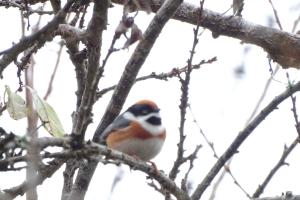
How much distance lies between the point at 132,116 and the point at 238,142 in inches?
55.6

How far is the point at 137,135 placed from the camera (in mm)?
3621

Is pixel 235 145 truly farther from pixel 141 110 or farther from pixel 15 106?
pixel 141 110

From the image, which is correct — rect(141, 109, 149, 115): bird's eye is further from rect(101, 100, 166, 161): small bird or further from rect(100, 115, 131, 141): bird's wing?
rect(100, 115, 131, 141): bird's wing

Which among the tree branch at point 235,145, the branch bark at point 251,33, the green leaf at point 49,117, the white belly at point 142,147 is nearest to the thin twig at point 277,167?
the tree branch at point 235,145

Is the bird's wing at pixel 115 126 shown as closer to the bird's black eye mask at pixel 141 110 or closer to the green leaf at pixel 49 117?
the bird's black eye mask at pixel 141 110

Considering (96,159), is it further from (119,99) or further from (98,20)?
(119,99)

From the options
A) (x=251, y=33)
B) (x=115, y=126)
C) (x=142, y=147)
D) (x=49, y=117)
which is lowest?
(x=49, y=117)

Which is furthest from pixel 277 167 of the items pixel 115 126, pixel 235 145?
pixel 115 126

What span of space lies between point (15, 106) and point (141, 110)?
1080 millimetres

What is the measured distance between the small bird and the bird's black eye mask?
5 cm

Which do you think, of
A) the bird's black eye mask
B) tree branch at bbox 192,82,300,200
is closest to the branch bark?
the bird's black eye mask

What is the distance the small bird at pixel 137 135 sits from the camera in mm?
3555

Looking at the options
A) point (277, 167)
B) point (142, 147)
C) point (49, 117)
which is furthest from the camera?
point (142, 147)

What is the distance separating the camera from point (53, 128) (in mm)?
2922
